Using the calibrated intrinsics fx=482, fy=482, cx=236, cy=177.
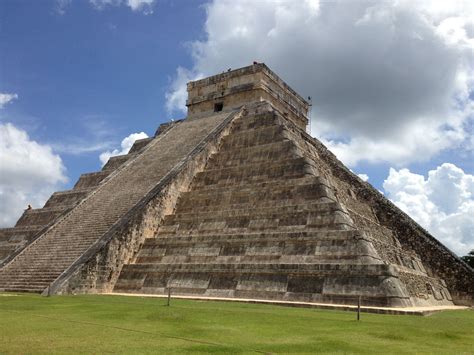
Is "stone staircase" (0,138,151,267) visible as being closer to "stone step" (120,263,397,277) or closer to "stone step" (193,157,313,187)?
"stone step" (193,157,313,187)

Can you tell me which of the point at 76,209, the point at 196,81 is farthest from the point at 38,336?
the point at 196,81

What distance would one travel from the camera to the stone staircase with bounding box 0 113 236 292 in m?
15.6

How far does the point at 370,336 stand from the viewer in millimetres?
7148

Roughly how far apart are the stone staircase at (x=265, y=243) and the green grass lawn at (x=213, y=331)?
1967 mm

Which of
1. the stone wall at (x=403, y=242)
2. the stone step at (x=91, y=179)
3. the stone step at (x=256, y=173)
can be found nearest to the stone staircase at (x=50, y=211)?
the stone step at (x=91, y=179)

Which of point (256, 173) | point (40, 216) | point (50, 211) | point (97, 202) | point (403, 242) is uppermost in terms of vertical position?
point (256, 173)

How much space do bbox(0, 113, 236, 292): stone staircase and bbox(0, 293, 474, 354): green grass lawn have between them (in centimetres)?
522

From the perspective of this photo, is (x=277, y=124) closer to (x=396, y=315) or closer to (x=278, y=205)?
A: (x=278, y=205)

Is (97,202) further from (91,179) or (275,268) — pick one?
(275,268)

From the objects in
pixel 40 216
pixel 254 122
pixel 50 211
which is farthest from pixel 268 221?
pixel 40 216

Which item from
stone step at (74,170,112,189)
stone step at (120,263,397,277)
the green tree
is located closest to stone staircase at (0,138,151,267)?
stone step at (74,170,112,189)

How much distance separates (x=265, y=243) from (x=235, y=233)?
1.22 metres

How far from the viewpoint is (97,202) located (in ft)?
64.1

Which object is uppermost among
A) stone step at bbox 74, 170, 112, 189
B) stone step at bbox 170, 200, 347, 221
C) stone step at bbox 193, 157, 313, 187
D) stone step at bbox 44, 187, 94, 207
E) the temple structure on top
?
the temple structure on top
